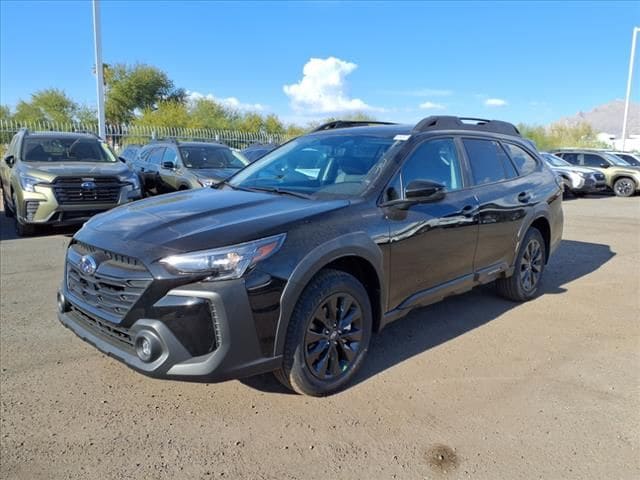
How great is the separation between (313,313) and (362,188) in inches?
40.0

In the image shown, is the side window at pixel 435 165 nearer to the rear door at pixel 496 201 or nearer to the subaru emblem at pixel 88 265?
the rear door at pixel 496 201

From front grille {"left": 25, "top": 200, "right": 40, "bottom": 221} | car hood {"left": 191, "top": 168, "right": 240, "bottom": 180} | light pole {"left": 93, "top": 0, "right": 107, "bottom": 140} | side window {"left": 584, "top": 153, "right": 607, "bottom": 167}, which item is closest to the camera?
front grille {"left": 25, "top": 200, "right": 40, "bottom": 221}

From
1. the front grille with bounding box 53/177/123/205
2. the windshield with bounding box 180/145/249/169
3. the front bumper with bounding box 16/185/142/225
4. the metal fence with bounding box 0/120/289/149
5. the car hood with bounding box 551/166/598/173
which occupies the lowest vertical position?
the front bumper with bounding box 16/185/142/225

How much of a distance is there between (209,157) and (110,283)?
801 centimetres

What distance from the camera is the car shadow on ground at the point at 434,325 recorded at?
3.62 m

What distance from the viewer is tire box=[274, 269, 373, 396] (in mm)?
2910

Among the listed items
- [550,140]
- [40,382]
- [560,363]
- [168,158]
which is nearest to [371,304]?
[560,363]

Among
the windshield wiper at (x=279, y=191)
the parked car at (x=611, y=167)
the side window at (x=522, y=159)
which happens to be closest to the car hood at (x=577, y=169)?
the parked car at (x=611, y=167)

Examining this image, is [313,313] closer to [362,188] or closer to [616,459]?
[362,188]

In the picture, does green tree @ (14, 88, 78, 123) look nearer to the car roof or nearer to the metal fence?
the metal fence

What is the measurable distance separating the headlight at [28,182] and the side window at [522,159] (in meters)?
6.92

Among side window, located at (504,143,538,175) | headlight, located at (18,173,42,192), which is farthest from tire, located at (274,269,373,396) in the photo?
headlight, located at (18,173,42,192)

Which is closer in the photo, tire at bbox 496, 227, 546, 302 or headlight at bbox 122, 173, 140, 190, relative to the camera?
tire at bbox 496, 227, 546, 302

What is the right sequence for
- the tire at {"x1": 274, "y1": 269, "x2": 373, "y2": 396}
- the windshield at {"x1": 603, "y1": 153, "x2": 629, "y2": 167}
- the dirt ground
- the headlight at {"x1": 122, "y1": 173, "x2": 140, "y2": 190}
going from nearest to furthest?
the dirt ground < the tire at {"x1": 274, "y1": 269, "x2": 373, "y2": 396} < the headlight at {"x1": 122, "y1": 173, "x2": 140, "y2": 190} < the windshield at {"x1": 603, "y1": 153, "x2": 629, "y2": 167}
